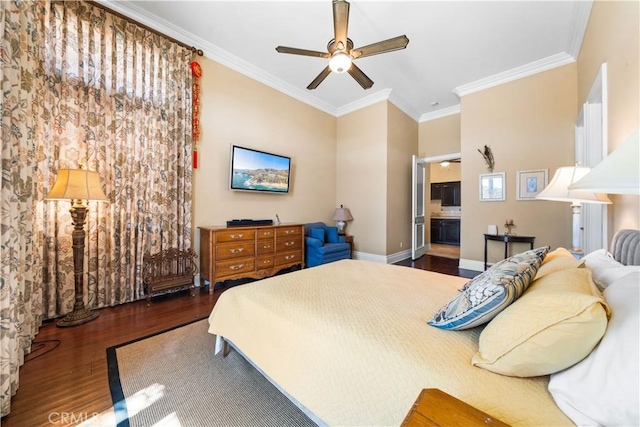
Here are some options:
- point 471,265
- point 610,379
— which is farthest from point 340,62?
point 471,265

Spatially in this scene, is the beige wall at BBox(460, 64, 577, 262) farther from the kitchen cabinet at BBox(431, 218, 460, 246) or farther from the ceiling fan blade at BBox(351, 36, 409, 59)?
the kitchen cabinet at BBox(431, 218, 460, 246)

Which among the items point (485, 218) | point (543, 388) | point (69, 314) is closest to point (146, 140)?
point (69, 314)

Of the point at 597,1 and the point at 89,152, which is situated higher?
the point at 597,1

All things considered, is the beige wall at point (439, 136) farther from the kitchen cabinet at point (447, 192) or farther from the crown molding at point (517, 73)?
the kitchen cabinet at point (447, 192)

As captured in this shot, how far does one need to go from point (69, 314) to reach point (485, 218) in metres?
5.68

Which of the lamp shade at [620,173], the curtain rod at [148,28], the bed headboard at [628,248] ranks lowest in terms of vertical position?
the bed headboard at [628,248]

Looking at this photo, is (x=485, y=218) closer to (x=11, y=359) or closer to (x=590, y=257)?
(x=590, y=257)

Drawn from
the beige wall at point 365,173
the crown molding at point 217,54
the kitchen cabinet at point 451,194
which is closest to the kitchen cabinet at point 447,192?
the kitchen cabinet at point 451,194

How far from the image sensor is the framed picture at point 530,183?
3.76 metres

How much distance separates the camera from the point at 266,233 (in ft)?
11.9

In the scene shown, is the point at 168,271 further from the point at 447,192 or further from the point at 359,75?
the point at 447,192

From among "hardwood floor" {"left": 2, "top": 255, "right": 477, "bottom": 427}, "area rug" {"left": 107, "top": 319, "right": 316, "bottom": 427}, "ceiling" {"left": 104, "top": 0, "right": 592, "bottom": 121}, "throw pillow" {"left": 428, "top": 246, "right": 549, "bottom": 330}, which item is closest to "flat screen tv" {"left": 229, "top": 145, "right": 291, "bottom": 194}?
"ceiling" {"left": 104, "top": 0, "right": 592, "bottom": 121}

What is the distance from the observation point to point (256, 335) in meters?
1.41

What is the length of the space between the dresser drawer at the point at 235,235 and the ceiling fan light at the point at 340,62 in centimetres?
229
